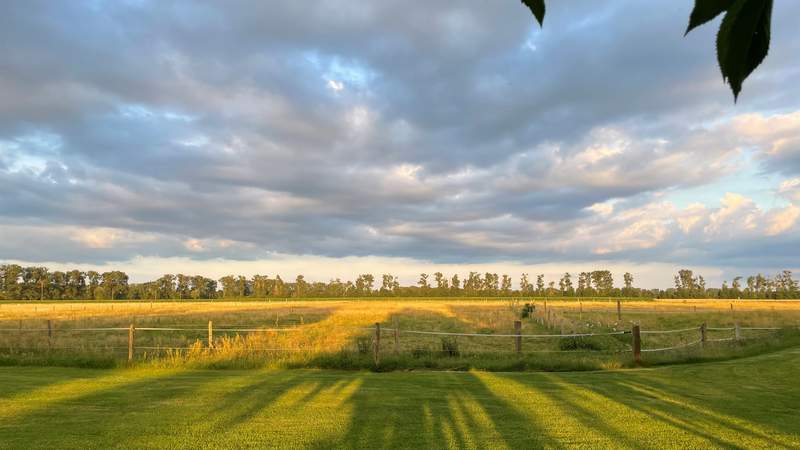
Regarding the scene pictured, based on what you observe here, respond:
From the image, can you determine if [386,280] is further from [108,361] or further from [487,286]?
[108,361]

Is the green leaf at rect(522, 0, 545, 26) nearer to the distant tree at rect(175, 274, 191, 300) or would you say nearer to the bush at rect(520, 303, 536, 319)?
the bush at rect(520, 303, 536, 319)

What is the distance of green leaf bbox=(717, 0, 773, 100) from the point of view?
73 centimetres

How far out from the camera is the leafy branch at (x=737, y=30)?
73 centimetres

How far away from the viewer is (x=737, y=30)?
0.74m

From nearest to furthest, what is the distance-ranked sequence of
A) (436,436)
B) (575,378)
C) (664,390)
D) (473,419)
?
(436,436) → (473,419) → (664,390) → (575,378)

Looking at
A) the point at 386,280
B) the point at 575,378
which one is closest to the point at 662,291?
the point at 386,280

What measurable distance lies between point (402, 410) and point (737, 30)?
8845mm

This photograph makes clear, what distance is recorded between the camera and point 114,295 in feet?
502

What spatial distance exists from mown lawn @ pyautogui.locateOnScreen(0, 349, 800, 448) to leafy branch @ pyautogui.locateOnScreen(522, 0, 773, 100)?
684 centimetres

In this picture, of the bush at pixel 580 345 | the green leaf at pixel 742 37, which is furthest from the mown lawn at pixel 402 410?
the bush at pixel 580 345

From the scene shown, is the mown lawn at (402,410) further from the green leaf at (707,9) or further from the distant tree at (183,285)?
the distant tree at (183,285)

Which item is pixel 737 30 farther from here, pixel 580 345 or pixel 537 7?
pixel 580 345

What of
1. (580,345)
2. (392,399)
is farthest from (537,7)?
(580,345)

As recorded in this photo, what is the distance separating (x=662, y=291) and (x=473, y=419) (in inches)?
6254
